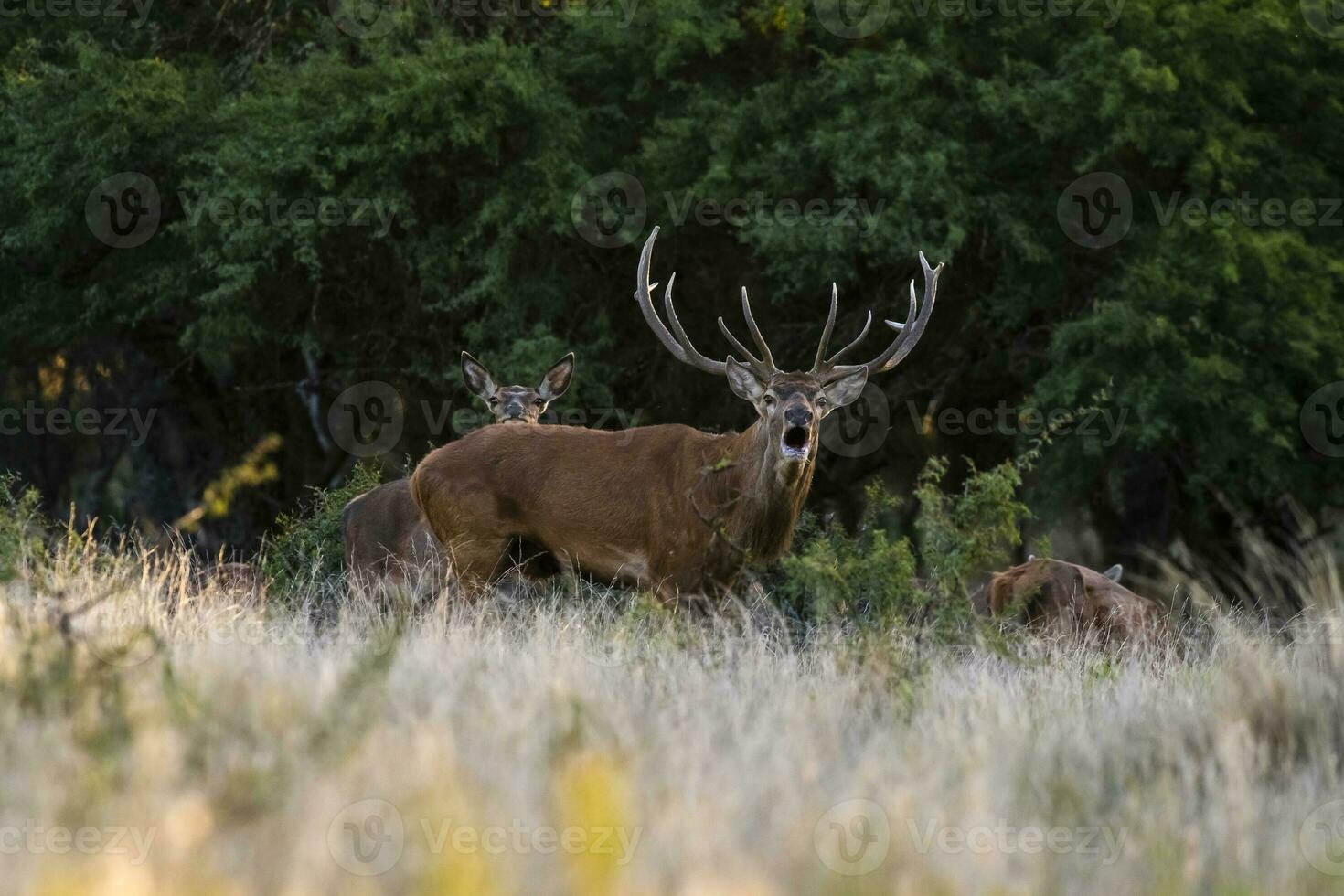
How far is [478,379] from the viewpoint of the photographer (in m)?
14.5

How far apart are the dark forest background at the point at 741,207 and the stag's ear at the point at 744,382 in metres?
5.50

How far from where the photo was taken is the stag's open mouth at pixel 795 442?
8.77 m

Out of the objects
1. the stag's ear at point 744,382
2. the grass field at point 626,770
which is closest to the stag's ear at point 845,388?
the stag's ear at point 744,382

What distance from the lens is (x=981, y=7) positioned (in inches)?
635

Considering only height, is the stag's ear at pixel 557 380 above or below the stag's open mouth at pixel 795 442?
below

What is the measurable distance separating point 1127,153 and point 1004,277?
4.69ft

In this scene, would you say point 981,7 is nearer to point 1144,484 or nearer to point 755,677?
point 1144,484

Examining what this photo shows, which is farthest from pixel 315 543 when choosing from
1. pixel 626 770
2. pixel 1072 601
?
pixel 626 770

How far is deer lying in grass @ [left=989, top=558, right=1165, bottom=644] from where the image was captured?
1006cm

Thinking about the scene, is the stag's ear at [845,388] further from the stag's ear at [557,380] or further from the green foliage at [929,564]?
the stag's ear at [557,380]

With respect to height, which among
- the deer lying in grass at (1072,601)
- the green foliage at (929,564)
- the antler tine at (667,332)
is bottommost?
the deer lying in grass at (1072,601)

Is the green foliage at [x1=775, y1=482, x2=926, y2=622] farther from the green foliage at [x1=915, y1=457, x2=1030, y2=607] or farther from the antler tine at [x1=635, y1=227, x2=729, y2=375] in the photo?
the antler tine at [x1=635, y1=227, x2=729, y2=375]

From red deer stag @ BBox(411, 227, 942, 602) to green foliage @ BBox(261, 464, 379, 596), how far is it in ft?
4.20

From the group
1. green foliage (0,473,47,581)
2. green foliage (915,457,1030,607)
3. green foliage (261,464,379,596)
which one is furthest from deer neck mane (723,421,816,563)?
green foliage (0,473,47,581)
